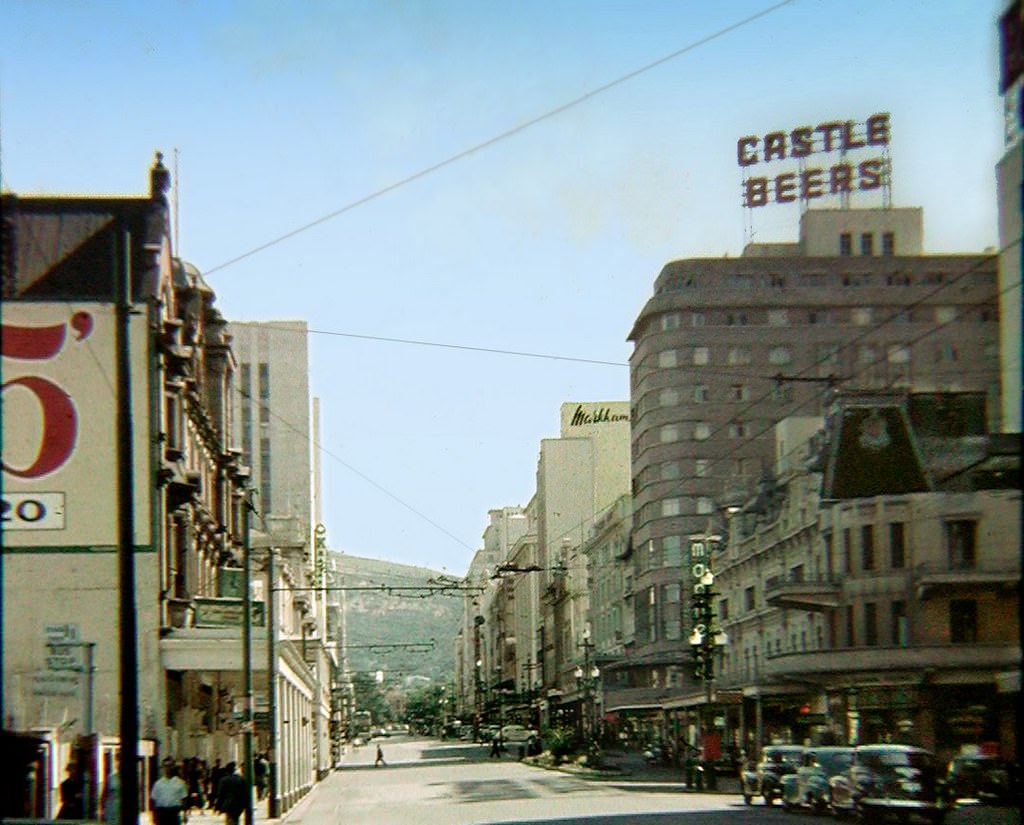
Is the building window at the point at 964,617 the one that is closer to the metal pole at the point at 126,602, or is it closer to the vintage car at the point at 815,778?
the vintage car at the point at 815,778

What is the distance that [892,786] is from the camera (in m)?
37.8

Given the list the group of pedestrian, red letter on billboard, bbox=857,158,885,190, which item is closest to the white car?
red letter on billboard, bbox=857,158,885,190

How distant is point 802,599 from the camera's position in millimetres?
63156

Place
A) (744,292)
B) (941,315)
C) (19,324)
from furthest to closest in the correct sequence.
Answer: (744,292)
(941,315)
(19,324)

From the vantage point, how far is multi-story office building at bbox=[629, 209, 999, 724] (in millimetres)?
61125

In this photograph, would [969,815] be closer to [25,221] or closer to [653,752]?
[25,221]

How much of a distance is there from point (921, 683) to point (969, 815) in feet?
30.2

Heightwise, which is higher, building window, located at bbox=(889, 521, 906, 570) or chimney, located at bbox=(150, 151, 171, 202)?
chimney, located at bbox=(150, 151, 171, 202)

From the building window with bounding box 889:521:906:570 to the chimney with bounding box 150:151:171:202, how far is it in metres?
22.4

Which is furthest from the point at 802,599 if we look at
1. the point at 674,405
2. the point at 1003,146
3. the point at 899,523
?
the point at 674,405

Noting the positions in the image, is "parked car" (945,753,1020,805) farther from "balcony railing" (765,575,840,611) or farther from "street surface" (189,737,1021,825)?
"balcony railing" (765,575,840,611)

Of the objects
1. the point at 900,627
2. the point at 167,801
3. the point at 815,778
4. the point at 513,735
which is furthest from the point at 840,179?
the point at 513,735

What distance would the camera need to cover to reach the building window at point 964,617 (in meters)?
45.4

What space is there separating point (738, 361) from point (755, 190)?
432 inches
